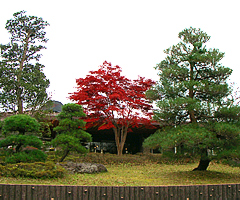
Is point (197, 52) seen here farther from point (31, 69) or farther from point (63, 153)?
point (31, 69)

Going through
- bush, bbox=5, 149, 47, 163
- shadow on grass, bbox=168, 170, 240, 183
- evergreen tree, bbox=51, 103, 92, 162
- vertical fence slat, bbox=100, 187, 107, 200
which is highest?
evergreen tree, bbox=51, 103, 92, 162

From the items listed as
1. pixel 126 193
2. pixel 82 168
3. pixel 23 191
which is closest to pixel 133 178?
pixel 82 168

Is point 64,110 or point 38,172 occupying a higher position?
point 64,110

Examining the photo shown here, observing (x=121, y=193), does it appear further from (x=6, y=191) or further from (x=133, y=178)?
(x=133, y=178)

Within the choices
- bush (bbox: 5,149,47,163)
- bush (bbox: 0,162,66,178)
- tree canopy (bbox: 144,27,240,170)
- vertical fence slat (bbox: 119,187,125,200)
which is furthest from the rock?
vertical fence slat (bbox: 119,187,125,200)

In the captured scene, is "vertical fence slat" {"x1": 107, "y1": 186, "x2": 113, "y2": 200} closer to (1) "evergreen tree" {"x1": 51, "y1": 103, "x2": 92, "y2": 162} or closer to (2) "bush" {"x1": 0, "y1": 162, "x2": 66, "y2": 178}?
(2) "bush" {"x1": 0, "y1": 162, "x2": 66, "y2": 178}

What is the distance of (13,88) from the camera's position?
41.3 ft

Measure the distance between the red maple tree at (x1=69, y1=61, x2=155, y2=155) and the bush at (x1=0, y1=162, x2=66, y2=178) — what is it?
623 centimetres

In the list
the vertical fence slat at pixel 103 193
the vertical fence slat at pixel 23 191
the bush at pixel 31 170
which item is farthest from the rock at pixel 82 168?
the vertical fence slat at pixel 103 193

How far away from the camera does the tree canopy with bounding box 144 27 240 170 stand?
919 centimetres

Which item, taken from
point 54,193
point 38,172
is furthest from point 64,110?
point 54,193

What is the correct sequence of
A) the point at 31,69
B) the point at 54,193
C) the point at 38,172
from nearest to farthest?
the point at 54,193 → the point at 38,172 → the point at 31,69

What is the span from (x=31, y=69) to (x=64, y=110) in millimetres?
3230

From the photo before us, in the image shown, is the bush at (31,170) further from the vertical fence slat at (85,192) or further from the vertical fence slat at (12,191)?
the vertical fence slat at (85,192)
